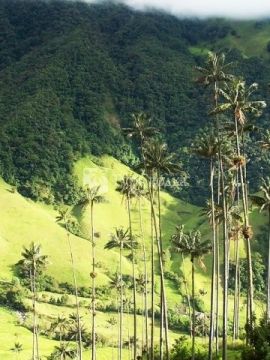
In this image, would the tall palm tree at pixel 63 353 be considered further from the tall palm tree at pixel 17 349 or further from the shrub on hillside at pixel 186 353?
the shrub on hillside at pixel 186 353

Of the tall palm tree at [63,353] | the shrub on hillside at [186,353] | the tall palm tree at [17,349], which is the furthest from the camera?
the tall palm tree at [17,349]

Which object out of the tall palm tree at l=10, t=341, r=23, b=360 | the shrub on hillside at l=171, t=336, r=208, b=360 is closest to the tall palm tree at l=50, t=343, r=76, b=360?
the tall palm tree at l=10, t=341, r=23, b=360

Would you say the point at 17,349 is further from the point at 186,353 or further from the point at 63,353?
the point at 186,353

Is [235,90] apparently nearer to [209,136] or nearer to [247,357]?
[209,136]

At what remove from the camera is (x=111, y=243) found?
108m

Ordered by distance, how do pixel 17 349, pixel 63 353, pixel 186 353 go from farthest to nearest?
pixel 17 349 < pixel 63 353 < pixel 186 353

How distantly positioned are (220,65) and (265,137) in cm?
1383

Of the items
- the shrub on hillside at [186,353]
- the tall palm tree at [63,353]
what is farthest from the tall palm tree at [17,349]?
the shrub on hillside at [186,353]

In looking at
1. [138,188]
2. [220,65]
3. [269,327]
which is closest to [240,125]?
[220,65]

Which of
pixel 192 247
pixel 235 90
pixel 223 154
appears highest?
pixel 235 90

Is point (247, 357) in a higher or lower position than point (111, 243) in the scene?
lower

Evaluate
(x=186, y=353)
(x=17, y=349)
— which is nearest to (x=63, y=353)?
(x=17, y=349)

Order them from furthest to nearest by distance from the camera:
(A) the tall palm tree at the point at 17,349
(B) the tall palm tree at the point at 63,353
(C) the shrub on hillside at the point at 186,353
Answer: (A) the tall palm tree at the point at 17,349, (B) the tall palm tree at the point at 63,353, (C) the shrub on hillside at the point at 186,353

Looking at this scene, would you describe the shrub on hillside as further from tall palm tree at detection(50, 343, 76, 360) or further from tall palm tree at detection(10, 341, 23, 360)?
tall palm tree at detection(10, 341, 23, 360)
